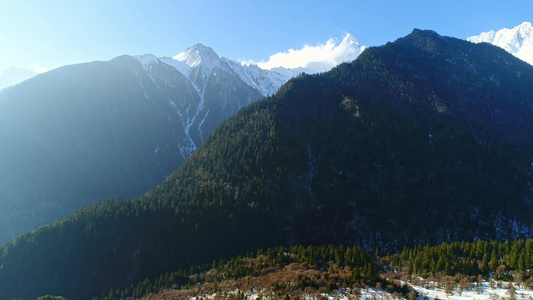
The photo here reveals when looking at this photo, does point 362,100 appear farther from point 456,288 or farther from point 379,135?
point 456,288

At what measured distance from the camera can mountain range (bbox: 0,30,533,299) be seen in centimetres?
11694

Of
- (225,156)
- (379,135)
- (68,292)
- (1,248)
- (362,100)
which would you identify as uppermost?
(362,100)

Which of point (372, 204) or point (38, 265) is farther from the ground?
point (372, 204)

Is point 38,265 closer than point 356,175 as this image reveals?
Yes

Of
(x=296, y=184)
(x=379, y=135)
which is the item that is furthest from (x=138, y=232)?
(x=379, y=135)

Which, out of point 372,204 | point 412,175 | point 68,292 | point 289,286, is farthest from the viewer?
point 412,175

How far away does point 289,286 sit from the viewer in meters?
Result: 60.1

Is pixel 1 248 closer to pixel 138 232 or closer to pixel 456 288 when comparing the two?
pixel 138 232

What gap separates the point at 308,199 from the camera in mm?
139750

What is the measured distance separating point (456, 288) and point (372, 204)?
87623mm

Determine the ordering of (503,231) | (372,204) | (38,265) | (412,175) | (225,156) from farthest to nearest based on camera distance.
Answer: (225,156) < (412,175) < (372,204) < (503,231) < (38,265)

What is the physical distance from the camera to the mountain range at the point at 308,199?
4604 inches

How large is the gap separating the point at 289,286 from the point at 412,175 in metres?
110

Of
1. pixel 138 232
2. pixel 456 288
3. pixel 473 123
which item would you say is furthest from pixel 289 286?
pixel 473 123
